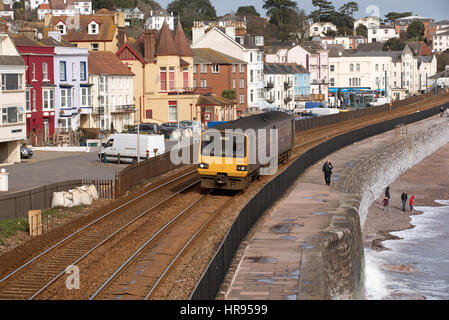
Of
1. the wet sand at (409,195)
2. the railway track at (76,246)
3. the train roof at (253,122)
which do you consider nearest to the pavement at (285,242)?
the train roof at (253,122)

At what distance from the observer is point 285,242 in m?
25.2

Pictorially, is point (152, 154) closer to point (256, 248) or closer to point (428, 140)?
point (256, 248)

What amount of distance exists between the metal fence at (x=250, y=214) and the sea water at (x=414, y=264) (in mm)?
6311

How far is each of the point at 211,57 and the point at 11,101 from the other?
4615 cm

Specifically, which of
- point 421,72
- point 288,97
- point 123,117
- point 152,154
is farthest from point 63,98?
point 421,72

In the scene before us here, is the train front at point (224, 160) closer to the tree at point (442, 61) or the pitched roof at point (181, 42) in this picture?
the pitched roof at point (181, 42)

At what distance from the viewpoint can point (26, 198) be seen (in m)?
29.1

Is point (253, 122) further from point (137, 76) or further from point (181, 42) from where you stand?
point (181, 42)

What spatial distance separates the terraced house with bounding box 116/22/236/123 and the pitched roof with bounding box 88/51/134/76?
3350mm

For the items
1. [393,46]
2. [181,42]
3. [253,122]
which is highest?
[393,46]

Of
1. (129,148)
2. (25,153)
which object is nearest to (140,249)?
(129,148)

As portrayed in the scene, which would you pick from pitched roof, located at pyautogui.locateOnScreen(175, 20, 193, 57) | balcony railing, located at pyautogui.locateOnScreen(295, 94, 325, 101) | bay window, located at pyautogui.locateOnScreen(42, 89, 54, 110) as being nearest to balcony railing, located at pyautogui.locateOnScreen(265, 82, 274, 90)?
balcony railing, located at pyautogui.locateOnScreen(295, 94, 325, 101)

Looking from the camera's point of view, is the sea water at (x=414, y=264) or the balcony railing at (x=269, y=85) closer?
the sea water at (x=414, y=264)

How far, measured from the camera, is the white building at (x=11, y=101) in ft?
147
